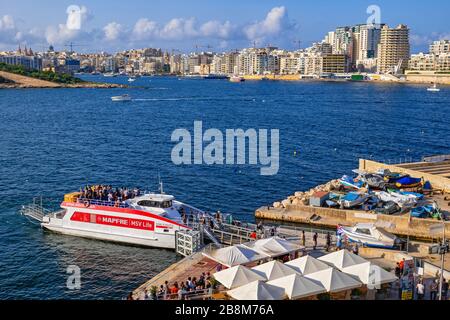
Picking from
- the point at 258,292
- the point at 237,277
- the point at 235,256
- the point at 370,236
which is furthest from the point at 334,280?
the point at 370,236

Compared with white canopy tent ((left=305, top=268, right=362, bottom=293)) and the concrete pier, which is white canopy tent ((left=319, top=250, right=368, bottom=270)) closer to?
white canopy tent ((left=305, top=268, right=362, bottom=293))

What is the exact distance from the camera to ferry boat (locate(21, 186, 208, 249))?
946 inches

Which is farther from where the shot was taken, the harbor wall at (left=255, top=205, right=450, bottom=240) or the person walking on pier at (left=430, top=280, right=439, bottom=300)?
the harbor wall at (left=255, top=205, right=450, bottom=240)

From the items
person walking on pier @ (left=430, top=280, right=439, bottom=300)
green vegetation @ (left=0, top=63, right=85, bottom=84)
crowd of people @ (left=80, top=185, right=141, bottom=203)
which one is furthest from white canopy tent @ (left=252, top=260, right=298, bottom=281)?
green vegetation @ (left=0, top=63, right=85, bottom=84)

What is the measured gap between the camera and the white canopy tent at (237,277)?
53.0ft

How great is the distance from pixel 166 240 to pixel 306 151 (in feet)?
106

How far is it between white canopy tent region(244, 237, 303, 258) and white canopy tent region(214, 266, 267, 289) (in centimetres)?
269

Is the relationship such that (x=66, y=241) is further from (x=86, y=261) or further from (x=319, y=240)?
(x=319, y=240)

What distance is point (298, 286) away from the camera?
50.1 ft

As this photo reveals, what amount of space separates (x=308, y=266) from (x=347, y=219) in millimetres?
11663

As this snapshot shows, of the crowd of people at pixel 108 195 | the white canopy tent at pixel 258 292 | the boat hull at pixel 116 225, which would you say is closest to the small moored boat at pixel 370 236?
the boat hull at pixel 116 225

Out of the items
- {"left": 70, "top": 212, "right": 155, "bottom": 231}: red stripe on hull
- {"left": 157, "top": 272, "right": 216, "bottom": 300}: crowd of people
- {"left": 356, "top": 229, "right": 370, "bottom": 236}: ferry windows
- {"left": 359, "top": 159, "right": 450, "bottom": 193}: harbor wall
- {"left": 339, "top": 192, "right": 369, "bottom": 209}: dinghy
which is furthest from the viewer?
{"left": 359, "top": 159, "right": 450, "bottom": 193}: harbor wall

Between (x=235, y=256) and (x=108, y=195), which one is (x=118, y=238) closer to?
(x=108, y=195)

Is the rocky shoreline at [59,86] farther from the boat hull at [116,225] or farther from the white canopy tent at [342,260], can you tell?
the white canopy tent at [342,260]
